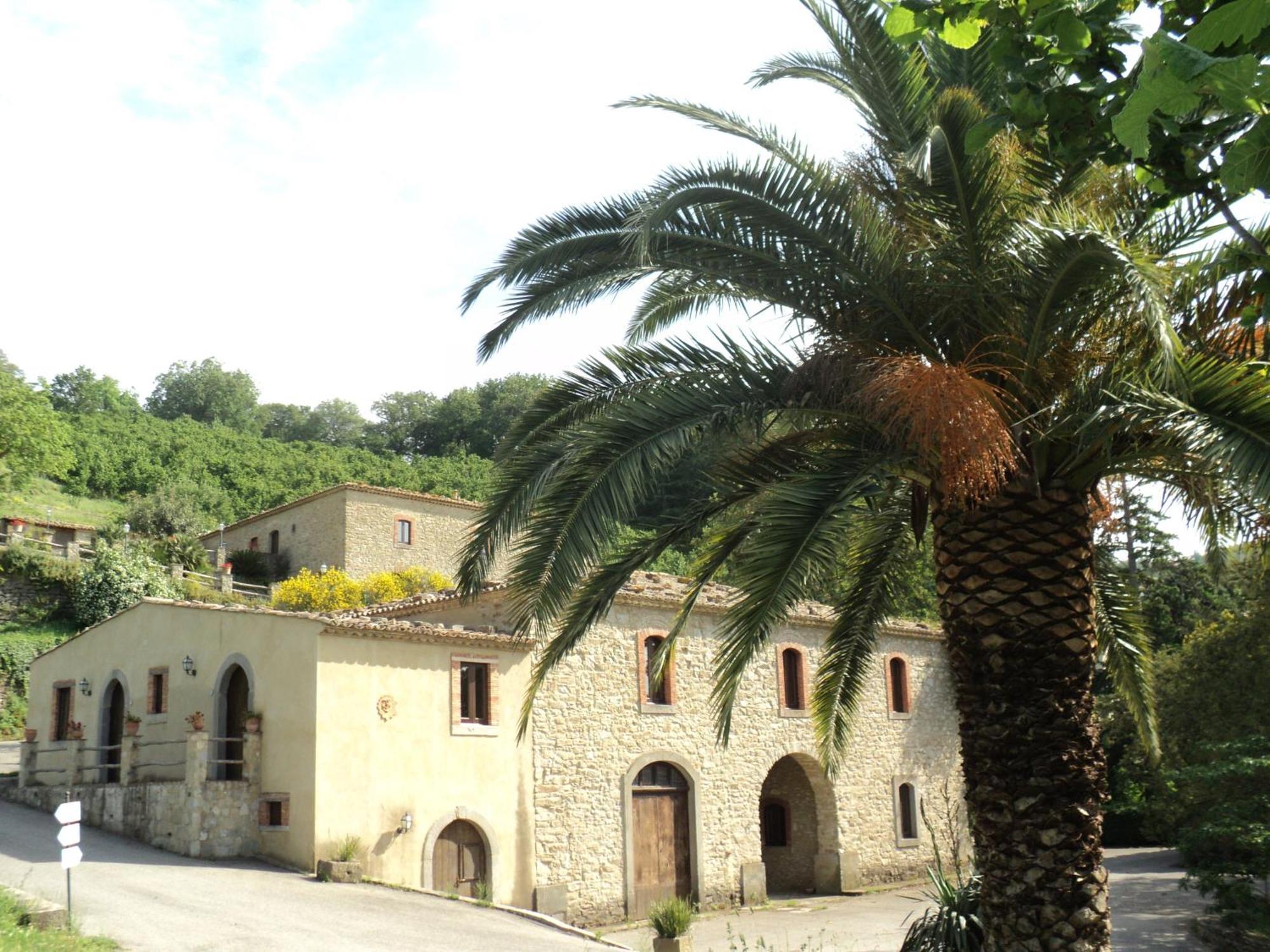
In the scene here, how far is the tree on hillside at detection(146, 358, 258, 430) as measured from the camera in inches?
3474

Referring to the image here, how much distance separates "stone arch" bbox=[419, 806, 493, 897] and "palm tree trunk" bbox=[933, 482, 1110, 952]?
1142cm

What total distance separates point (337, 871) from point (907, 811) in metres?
14.8

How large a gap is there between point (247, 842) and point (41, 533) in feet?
84.3

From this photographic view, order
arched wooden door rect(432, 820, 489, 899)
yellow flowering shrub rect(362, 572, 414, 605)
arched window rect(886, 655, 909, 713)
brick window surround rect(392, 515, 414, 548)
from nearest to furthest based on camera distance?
arched wooden door rect(432, 820, 489, 899), arched window rect(886, 655, 909, 713), yellow flowering shrub rect(362, 572, 414, 605), brick window surround rect(392, 515, 414, 548)

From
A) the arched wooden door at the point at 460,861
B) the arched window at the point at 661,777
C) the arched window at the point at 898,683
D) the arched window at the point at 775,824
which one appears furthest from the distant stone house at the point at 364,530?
the arched wooden door at the point at 460,861

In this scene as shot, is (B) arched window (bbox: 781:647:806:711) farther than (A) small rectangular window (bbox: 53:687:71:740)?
Yes

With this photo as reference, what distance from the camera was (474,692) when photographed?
1941 cm

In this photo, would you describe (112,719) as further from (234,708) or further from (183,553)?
(183,553)

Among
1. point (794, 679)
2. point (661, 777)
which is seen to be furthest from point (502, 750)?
point (794, 679)

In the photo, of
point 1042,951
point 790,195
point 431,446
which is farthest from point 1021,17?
point 431,446

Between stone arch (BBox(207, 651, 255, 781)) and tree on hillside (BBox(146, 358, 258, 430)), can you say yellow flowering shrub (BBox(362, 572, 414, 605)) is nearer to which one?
stone arch (BBox(207, 651, 255, 781))

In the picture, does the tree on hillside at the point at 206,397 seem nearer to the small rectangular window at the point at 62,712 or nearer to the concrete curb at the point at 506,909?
the small rectangular window at the point at 62,712

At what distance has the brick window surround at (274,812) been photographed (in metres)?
17.5

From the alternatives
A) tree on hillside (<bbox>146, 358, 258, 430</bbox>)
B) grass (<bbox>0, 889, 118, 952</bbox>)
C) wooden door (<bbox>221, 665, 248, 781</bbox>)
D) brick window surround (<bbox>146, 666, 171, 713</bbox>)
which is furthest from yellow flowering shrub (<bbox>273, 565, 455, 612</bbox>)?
tree on hillside (<bbox>146, 358, 258, 430</bbox>)
